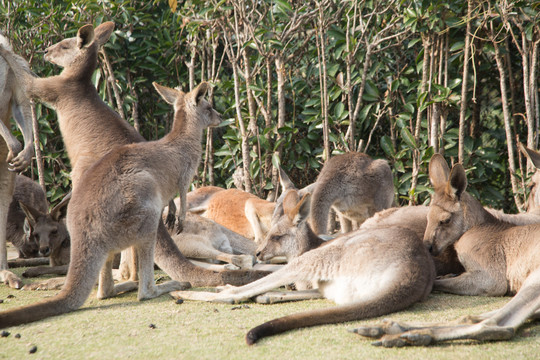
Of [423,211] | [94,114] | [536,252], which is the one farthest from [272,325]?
[94,114]

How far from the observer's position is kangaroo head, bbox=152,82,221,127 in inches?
212

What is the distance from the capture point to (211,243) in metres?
5.94

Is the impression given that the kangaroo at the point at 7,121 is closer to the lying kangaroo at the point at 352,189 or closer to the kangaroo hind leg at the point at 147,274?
the kangaroo hind leg at the point at 147,274

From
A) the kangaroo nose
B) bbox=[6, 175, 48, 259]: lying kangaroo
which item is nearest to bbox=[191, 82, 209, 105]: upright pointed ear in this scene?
the kangaroo nose

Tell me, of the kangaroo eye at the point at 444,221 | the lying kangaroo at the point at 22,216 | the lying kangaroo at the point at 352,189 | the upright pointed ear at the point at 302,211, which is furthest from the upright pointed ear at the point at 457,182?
the lying kangaroo at the point at 22,216

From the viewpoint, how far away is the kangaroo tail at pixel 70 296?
3643mm

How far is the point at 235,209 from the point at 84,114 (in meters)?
2.34

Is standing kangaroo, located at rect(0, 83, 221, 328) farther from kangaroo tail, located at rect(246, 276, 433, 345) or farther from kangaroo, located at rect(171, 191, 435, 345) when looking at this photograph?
kangaroo tail, located at rect(246, 276, 433, 345)

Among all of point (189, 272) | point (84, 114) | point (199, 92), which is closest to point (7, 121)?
point (84, 114)

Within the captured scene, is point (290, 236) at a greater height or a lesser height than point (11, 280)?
greater

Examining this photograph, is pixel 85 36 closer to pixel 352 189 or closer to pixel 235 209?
pixel 235 209

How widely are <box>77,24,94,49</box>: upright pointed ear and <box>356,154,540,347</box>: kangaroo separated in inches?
139

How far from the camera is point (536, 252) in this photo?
407cm

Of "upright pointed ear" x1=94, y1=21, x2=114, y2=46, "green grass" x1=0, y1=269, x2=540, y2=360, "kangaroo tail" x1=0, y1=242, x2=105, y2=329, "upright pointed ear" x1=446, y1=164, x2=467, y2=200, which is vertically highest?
"upright pointed ear" x1=94, y1=21, x2=114, y2=46
